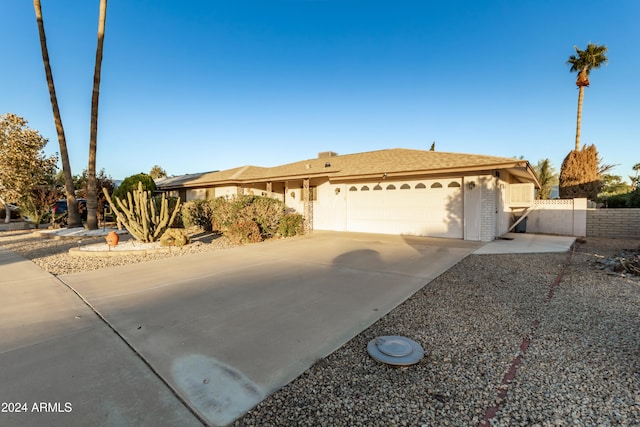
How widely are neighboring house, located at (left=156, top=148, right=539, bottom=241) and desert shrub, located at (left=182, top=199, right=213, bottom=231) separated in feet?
9.63

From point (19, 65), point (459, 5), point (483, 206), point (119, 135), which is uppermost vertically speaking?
point (459, 5)

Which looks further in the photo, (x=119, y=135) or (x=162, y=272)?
(x=119, y=135)

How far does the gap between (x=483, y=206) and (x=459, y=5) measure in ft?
29.8

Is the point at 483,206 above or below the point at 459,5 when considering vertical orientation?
below

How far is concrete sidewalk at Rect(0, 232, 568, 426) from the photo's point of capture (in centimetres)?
241

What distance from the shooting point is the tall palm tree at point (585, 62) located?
21.1 m

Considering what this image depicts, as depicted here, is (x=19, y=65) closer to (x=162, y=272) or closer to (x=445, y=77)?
(x=162, y=272)

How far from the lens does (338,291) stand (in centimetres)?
536

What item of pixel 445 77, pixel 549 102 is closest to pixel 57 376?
pixel 445 77

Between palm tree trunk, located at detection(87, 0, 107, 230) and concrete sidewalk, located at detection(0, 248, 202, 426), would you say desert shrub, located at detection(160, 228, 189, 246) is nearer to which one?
concrete sidewalk, located at detection(0, 248, 202, 426)

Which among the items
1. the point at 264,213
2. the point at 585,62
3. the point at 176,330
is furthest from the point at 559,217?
the point at 176,330

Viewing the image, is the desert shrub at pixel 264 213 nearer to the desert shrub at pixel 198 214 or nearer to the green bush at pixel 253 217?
the green bush at pixel 253 217

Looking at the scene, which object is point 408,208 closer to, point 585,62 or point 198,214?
point 198,214

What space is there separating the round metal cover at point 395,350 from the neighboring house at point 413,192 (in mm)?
8876
